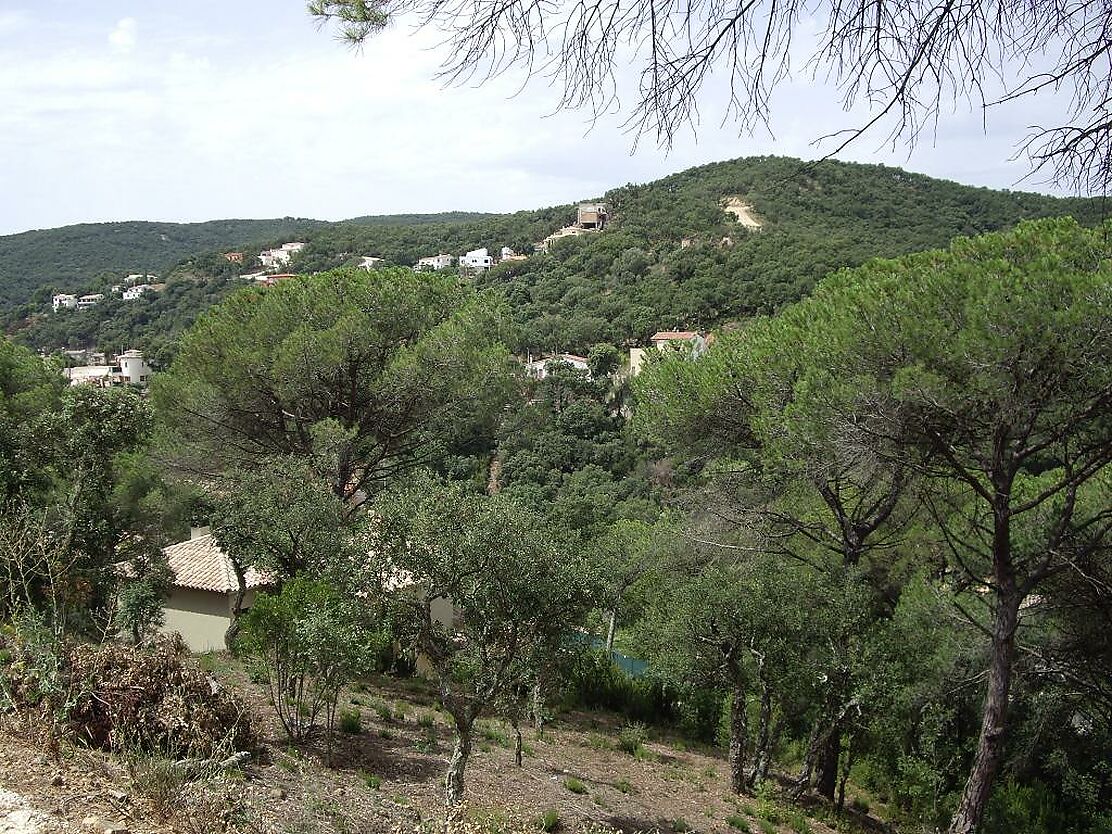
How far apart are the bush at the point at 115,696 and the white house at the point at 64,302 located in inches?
2761

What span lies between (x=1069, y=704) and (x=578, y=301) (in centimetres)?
4906

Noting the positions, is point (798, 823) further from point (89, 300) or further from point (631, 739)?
point (89, 300)

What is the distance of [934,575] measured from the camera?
1049 cm

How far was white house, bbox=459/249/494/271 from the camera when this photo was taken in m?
74.5

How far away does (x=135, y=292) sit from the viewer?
68.1 m

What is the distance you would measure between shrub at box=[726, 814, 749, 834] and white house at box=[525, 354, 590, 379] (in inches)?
1480

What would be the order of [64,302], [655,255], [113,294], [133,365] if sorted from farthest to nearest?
[113,294], [64,302], [655,255], [133,365]

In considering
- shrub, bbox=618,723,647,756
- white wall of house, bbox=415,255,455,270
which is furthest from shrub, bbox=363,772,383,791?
white wall of house, bbox=415,255,455,270

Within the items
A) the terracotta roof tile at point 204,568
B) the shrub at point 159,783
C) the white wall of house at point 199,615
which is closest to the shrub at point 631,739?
the terracotta roof tile at point 204,568

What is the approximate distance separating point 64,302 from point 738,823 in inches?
2859

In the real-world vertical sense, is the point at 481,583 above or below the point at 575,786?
above

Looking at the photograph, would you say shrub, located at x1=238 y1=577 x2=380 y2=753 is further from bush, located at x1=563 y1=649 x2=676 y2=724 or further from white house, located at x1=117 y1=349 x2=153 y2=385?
white house, located at x1=117 y1=349 x2=153 y2=385

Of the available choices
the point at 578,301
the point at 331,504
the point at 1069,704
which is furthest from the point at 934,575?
the point at 578,301

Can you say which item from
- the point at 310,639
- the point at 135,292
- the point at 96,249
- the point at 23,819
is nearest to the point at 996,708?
the point at 310,639
